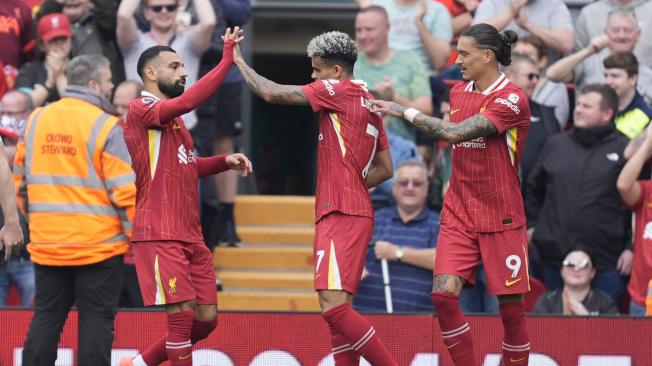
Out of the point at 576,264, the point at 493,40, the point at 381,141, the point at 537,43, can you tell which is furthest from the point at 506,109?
the point at 537,43

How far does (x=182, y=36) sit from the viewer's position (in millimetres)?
11656

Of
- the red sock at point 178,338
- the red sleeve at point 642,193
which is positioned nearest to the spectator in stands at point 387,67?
the red sleeve at point 642,193

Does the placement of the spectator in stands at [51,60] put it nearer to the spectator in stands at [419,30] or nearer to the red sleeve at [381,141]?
the spectator in stands at [419,30]

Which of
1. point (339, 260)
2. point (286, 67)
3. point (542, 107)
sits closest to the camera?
point (339, 260)

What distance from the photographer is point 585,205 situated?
36.2 ft

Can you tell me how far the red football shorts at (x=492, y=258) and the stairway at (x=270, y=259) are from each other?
3.30 m

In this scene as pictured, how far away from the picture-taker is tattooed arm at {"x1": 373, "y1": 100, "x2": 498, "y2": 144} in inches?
333

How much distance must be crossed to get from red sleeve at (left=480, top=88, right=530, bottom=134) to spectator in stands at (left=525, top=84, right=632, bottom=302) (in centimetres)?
248

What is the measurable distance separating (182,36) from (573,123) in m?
3.39

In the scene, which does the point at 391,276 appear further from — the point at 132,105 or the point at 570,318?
the point at 132,105

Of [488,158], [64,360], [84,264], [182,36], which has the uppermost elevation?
[182,36]

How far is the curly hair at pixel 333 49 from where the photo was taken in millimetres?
8664

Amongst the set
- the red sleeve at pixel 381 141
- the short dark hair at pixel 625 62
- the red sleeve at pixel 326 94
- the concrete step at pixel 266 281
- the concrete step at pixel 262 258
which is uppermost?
the short dark hair at pixel 625 62

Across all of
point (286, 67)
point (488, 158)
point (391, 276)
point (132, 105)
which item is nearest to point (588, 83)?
point (391, 276)
